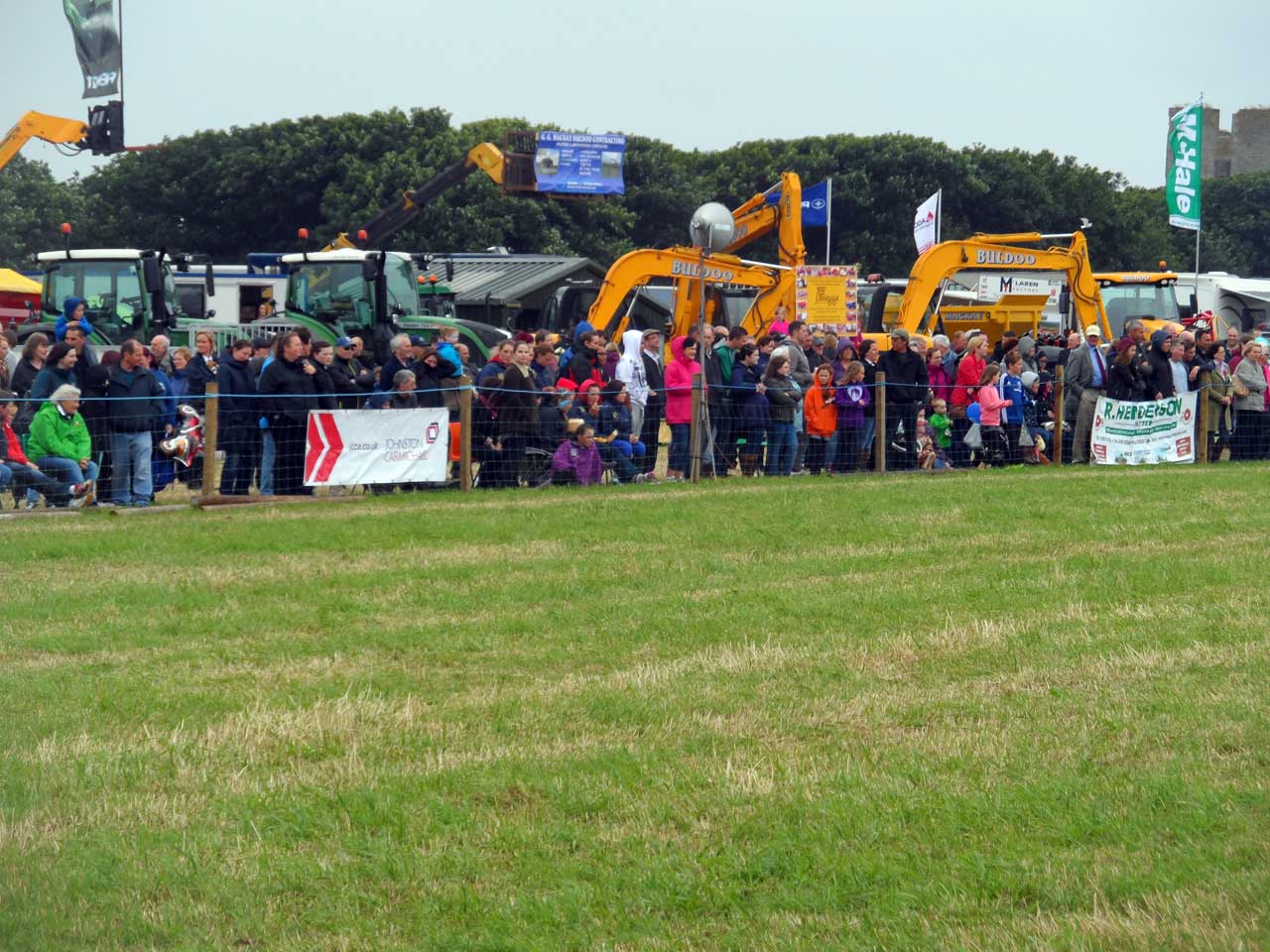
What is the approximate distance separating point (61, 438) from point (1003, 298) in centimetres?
1817

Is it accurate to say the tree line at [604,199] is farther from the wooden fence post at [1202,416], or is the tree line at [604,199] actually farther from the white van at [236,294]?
the wooden fence post at [1202,416]

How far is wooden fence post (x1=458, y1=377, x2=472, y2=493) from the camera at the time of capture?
1719 centimetres

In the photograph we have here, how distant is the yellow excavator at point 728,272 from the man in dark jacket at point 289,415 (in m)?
7.48

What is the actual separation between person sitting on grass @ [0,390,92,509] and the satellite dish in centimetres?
746

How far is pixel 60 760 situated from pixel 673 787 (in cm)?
267

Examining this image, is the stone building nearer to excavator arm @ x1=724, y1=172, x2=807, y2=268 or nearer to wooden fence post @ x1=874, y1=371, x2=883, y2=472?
wooden fence post @ x1=874, y1=371, x2=883, y2=472

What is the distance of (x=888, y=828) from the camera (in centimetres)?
621

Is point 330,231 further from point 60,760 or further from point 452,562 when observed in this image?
point 60,760

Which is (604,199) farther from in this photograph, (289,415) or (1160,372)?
(289,415)

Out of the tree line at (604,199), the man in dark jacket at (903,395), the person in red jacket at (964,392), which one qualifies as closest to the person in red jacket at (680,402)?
the man in dark jacket at (903,395)

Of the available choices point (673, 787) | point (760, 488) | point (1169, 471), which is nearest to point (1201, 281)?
point (1169, 471)

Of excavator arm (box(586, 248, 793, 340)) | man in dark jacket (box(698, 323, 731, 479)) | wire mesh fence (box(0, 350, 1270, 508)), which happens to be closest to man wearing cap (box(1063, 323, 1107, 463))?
wire mesh fence (box(0, 350, 1270, 508))

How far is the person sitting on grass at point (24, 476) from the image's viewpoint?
50.2 feet

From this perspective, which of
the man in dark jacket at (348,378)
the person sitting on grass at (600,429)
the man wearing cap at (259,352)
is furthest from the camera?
the man wearing cap at (259,352)
